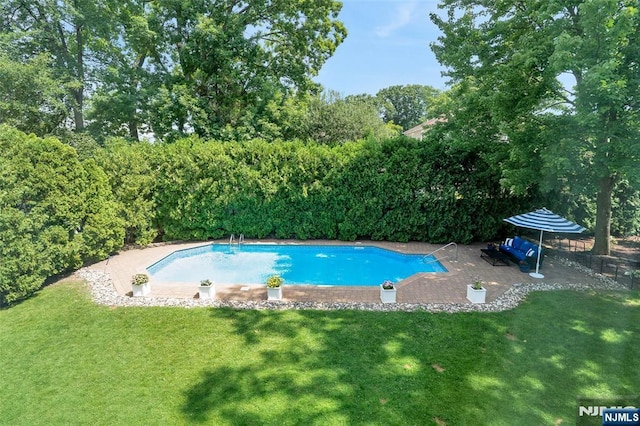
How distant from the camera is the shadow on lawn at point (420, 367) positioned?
5.34 m

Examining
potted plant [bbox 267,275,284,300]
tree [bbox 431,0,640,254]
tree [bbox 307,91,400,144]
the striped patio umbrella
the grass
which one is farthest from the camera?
tree [bbox 307,91,400,144]

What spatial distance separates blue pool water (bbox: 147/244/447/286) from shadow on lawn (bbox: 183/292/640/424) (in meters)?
4.22

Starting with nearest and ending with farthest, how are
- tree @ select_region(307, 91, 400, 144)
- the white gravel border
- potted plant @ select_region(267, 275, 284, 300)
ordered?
the white gravel border, potted plant @ select_region(267, 275, 284, 300), tree @ select_region(307, 91, 400, 144)

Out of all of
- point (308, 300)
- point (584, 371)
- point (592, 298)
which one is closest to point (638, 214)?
point (592, 298)

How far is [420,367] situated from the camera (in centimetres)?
646

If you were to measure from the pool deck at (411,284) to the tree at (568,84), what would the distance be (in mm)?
3785

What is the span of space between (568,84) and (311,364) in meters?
12.7

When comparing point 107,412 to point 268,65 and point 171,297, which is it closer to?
point 171,297

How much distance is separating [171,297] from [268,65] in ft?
63.8

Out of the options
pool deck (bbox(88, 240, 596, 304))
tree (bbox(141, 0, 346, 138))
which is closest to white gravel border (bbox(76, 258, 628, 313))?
pool deck (bbox(88, 240, 596, 304))

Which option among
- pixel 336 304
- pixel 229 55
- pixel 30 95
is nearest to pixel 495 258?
pixel 336 304

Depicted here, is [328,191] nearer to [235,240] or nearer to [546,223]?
[235,240]

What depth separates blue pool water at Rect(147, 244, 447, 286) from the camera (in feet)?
42.2

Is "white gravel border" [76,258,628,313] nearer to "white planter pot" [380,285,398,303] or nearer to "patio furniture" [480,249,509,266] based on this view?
"white planter pot" [380,285,398,303]
